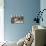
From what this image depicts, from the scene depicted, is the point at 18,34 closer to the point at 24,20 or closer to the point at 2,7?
the point at 24,20

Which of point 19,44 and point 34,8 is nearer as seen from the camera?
point 19,44

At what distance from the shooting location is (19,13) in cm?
502

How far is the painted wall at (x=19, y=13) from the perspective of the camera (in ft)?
16.3

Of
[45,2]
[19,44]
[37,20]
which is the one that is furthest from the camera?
[37,20]

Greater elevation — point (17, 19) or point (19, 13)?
point (19, 13)

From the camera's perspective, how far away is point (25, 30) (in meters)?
5.00

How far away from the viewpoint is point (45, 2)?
13.5 ft

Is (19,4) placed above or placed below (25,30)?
above

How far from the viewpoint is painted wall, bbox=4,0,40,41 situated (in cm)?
496

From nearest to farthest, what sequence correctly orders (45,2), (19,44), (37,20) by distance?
(19,44) → (45,2) → (37,20)

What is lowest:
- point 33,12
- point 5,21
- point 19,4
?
point 5,21

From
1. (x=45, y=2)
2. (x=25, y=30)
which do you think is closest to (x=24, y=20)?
(x=25, y=30)

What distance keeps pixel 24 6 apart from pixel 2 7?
2.85 feet

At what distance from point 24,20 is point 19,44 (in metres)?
1.69
